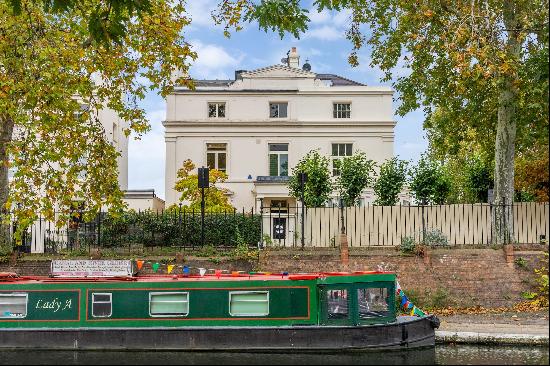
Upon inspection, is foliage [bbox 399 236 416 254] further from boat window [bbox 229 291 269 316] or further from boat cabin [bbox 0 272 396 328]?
boat window [bbox 229 291 269 316]

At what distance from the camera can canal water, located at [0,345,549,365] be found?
12.7 metres

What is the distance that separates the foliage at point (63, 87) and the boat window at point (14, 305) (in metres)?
2.49

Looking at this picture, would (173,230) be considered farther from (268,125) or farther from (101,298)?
(268,125)

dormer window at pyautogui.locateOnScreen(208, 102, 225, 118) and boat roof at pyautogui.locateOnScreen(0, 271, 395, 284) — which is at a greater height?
dormer window at pyautogui.locateOnScreen(208, 102, 225, 118)

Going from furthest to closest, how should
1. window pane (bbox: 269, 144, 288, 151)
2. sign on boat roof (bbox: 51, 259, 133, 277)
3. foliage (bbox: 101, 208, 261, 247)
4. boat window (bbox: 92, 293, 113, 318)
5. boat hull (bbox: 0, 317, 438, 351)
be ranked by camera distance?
window pane (bbox: 269, 144, 288, 151)
foliage (bbox: 101, 208, 261, 247)
sign on boat roof (bbox: 51, 259, 133, 277)
boat window (bbox: 92, 293, 113, 318)
boat hull (bbox: 0, 317, 438, 351)

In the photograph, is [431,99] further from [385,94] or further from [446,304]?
[385,94]

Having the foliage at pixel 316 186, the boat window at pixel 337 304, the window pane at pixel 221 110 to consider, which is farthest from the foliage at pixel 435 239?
the window pane at pixel 221 110

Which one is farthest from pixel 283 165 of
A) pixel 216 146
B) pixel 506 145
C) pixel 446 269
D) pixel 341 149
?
pixel 446 269

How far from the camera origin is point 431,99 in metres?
22.3

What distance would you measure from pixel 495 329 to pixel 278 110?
2485 cm

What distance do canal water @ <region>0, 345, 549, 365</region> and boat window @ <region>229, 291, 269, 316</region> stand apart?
3.15ft

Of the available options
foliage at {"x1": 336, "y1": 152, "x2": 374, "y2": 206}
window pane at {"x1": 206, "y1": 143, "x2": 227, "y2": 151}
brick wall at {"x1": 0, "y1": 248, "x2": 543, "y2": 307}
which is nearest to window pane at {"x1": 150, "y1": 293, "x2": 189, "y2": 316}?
brick wall at {"x1": 0, "y1": 248, "x2": 543, "y2": 307}

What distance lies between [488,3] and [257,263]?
10019mm

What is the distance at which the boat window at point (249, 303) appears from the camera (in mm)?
14641
